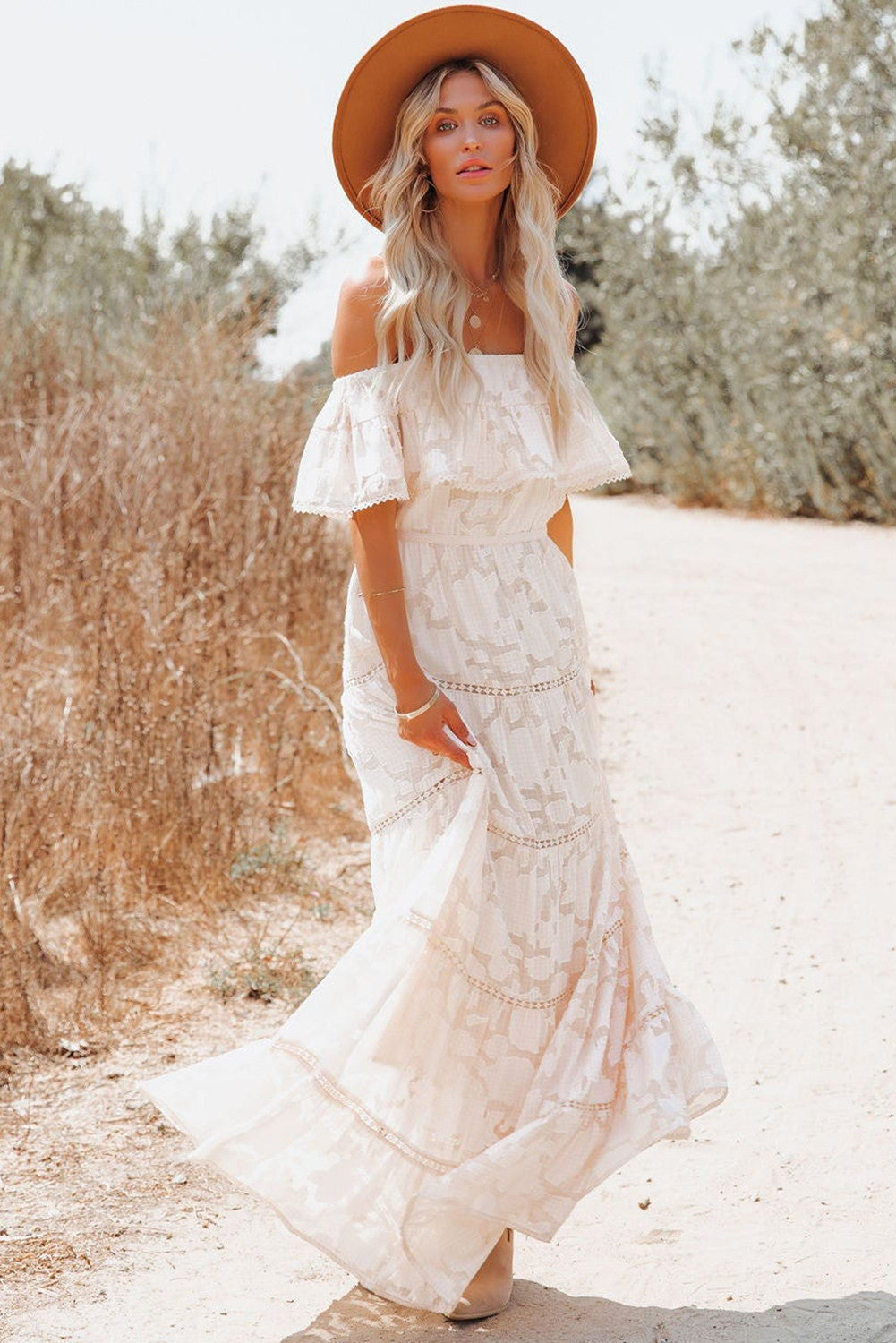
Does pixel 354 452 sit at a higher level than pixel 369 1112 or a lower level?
higher

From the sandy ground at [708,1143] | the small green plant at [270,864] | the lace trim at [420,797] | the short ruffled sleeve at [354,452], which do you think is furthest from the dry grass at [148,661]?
the lace trim at [420,797]

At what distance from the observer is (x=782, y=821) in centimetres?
582

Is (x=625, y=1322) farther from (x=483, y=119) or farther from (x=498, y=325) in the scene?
(x=483, y=119)

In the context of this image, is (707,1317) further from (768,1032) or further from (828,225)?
(828,225)

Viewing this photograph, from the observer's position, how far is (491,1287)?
2.74 metres

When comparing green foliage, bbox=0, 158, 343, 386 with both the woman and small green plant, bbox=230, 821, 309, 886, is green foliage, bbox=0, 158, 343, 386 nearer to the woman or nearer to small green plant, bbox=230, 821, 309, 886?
small green plant, bbox=230, 821, 309, 886

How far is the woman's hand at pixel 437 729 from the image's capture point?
8.52 feet

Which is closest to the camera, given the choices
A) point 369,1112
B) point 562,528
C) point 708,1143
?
point 369,1112

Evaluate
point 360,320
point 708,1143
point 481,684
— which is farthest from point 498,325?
point 708,1143

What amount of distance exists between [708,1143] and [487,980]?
3.73 feet

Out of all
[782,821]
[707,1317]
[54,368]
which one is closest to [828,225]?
[54,368]

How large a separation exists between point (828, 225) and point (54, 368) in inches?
277

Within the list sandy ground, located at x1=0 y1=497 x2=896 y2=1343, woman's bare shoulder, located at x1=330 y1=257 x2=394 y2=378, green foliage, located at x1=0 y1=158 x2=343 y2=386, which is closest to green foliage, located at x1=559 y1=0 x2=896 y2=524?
green foliage, located at x1=0 y1=158 x2=343 y2=386
